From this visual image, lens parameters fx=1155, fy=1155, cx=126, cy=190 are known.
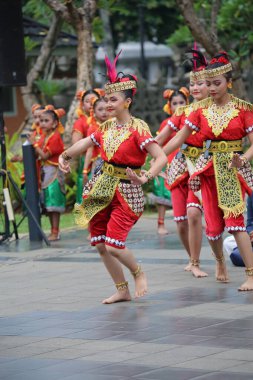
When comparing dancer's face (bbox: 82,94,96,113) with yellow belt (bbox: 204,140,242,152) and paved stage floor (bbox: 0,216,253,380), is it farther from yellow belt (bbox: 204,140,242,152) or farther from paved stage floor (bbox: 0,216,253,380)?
yellow belt (bbox: 204,140,242,152)

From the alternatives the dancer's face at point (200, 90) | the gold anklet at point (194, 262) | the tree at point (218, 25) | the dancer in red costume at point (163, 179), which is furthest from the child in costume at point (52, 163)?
the tree at point (218, 25)

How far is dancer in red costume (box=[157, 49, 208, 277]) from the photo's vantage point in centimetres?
1098

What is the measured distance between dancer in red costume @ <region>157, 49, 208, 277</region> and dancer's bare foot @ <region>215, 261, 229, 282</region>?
408 mm

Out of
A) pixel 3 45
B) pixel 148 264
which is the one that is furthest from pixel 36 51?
pixel 148 264

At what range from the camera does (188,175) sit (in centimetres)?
1148

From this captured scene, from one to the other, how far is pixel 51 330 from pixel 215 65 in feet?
9.69

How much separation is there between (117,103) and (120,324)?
1927mm

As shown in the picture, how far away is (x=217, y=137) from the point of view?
10141 mm

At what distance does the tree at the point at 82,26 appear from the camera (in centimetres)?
1839

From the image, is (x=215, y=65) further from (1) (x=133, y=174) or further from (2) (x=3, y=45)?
(2) (x=3, y=45)

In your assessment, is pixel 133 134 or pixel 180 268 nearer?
pixel 133 134

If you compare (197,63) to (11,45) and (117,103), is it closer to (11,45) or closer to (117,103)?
(117,103)

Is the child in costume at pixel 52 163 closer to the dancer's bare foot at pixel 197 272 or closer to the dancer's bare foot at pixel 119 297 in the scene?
the dancer's bare foot at pixel 197 272

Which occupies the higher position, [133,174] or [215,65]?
[215,65]
